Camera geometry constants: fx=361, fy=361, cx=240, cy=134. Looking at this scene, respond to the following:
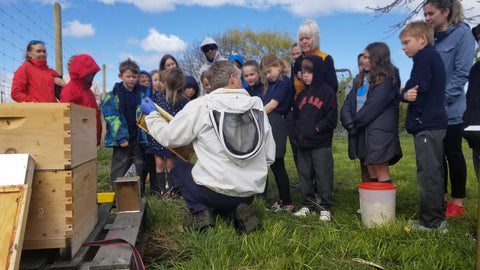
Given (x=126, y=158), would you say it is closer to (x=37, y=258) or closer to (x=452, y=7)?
(x=37, y=258)

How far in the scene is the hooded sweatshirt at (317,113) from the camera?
412cm

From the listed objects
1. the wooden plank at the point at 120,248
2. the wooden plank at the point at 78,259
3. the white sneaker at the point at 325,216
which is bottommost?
the white sneaker at the point at 325,216

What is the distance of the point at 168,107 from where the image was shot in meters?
4.92

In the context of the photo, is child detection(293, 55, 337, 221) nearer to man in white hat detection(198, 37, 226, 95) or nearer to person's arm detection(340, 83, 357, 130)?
person's arm detection(340, 83, 357, 130)

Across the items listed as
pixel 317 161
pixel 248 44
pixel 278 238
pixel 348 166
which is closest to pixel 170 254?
pixel 278 238

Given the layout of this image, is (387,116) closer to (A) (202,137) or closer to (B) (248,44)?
(A) (202,137)

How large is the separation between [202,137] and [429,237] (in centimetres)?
213

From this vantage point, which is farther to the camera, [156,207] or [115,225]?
[156,207]

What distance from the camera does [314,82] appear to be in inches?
167

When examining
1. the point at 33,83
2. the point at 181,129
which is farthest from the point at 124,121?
the point at 181,129

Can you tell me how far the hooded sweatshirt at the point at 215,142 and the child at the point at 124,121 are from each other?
1.99 m

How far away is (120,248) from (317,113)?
2.60 m

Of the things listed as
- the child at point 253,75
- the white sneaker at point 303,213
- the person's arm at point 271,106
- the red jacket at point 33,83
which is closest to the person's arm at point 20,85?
the red jacket at point 33,83

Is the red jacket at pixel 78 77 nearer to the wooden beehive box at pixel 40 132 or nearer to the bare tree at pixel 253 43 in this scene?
the wooden beehive box at pixel 40 132
